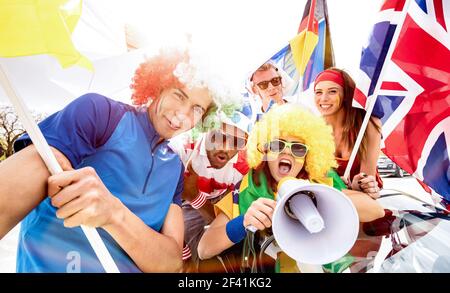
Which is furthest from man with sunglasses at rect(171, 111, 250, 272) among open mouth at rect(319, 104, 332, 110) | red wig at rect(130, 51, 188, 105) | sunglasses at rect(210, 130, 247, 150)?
open mouth at rect(319, 104, 332, 110)

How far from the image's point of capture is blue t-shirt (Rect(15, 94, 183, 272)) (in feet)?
5.41

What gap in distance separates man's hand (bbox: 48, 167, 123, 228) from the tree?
→ 1.60 ft

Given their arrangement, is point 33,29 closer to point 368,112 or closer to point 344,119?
point 344,119

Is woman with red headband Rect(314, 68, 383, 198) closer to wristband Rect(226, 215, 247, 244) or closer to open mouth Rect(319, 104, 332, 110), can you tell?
open mouth Rect(319, 104, 332, 110)

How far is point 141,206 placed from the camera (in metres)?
1.83

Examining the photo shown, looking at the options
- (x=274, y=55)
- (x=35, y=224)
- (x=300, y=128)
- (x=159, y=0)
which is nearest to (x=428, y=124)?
(x=300, y=128)

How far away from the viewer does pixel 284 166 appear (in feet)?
6.45

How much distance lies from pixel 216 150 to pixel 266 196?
0.41 m

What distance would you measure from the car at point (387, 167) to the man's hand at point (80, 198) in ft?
5.54

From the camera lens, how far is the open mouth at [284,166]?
77.2 inches

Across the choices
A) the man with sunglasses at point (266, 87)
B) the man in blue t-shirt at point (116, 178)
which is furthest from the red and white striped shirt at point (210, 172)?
the man with sunglasses at point (266, 87)

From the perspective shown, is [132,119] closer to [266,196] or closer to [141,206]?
Answer: [141,206]

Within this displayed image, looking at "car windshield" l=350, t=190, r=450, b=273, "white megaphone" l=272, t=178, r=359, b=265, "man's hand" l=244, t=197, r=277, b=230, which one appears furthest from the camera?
"car windshield" l=350, t=190, r=450, b=273

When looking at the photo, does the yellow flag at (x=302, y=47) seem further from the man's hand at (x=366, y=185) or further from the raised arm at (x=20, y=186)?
the raised arm at (x=20, y=186)
